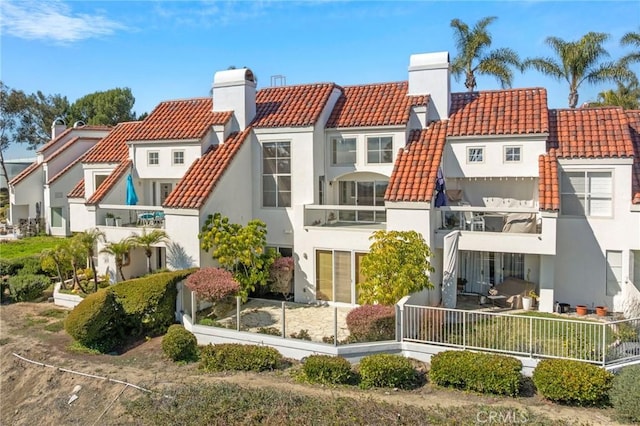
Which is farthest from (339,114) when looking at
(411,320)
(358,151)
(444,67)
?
(411,320)

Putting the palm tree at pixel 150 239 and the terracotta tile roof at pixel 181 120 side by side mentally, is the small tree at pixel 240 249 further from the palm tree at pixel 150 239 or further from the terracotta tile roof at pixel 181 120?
the terracotta tile roof at pixel 181 120

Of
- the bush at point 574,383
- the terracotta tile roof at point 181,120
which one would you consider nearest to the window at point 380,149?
the terracotta tile roof at point 181,120

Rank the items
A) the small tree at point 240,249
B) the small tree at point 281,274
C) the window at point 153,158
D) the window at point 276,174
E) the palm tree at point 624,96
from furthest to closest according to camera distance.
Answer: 1. the palm tree at point 624,96
2. the window at point 153,158
3. the window at point 276,174
4. the small tree at point 281,274
5. the small tree at point 240,249

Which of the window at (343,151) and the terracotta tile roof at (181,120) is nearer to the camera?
the window at (343,151)

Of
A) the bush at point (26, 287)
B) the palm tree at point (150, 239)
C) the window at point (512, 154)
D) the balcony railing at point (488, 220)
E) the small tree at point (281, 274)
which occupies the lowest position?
the bush at point (26, 287)

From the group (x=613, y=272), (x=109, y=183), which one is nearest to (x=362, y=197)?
(x=613, y=272)

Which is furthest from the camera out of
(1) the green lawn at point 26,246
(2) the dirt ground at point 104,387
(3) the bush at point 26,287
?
(1) the green lawn at point 26,246

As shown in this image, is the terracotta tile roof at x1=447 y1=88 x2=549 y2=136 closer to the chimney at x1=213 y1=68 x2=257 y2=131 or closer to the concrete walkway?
the chimney at x1=213 y1=68 x2=257 y2=131
